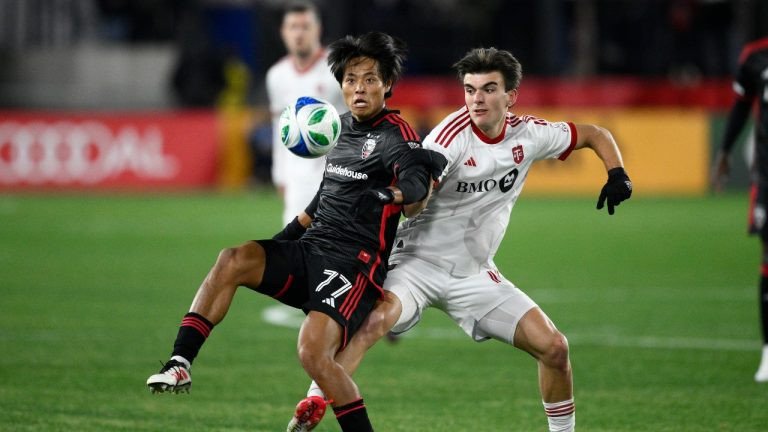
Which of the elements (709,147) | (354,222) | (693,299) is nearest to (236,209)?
(709,147)

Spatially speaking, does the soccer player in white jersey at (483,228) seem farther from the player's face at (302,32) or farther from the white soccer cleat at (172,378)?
the player's face at (302,32)

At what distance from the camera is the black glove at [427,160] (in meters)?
5.83

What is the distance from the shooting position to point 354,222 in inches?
240

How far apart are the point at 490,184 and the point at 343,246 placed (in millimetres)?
848

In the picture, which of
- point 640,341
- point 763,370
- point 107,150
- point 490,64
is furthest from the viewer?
point 107,150

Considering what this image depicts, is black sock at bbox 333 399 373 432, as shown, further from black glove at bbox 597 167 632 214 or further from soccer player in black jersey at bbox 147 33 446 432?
black glove at bbox 597 167 632 214

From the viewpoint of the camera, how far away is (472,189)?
635cm

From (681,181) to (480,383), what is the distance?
17.1m

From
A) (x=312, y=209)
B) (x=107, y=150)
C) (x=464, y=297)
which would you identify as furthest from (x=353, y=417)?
(x=107, y=150)

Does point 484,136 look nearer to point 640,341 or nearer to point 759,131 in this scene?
point 759,131

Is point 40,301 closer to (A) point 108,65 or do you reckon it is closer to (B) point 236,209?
(B) point 236,209

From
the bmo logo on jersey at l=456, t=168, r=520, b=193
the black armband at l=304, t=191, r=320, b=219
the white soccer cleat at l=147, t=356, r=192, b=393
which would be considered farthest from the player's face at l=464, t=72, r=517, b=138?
the white soccer cleat at l=147, t=356, r=192, b=393

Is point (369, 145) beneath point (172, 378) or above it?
above

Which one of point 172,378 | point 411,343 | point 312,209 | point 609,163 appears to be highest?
point 609,163
